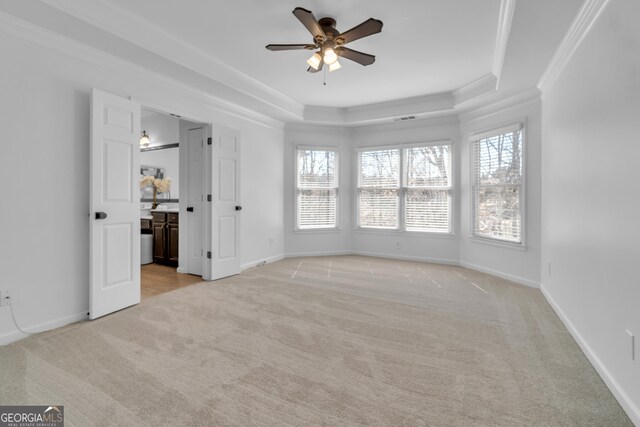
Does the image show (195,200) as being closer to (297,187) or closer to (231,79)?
(231,79)

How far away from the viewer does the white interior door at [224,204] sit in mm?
4336

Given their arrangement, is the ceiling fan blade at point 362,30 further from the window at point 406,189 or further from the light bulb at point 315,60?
the window at point 406,189

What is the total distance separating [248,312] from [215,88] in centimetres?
293

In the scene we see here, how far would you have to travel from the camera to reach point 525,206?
4.16 metres

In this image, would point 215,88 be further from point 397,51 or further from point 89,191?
point 397,51

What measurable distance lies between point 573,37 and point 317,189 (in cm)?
436

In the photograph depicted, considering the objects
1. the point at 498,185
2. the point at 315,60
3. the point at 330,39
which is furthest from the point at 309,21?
the point at 498,185

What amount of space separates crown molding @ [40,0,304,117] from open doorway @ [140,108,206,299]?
0.76 m

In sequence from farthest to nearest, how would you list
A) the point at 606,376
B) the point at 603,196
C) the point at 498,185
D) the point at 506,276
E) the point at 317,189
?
the point at 317,189 → the point at 498,185 → the point at 506,276 → the point at 603,196 → the point at 606,376

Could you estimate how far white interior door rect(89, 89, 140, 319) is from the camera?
2.88 metres

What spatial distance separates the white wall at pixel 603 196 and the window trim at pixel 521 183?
1077 millimetres

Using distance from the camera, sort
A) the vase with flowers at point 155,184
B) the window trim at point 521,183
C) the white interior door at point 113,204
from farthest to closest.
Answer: the vase with flowers at point 155,184 → the window trim at point 521,183 → the white interior door at point 113,204


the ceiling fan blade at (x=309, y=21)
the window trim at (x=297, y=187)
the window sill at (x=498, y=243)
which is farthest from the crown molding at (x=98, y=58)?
the window sill at (x=498, y=243)

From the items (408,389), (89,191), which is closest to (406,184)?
(408,389)
